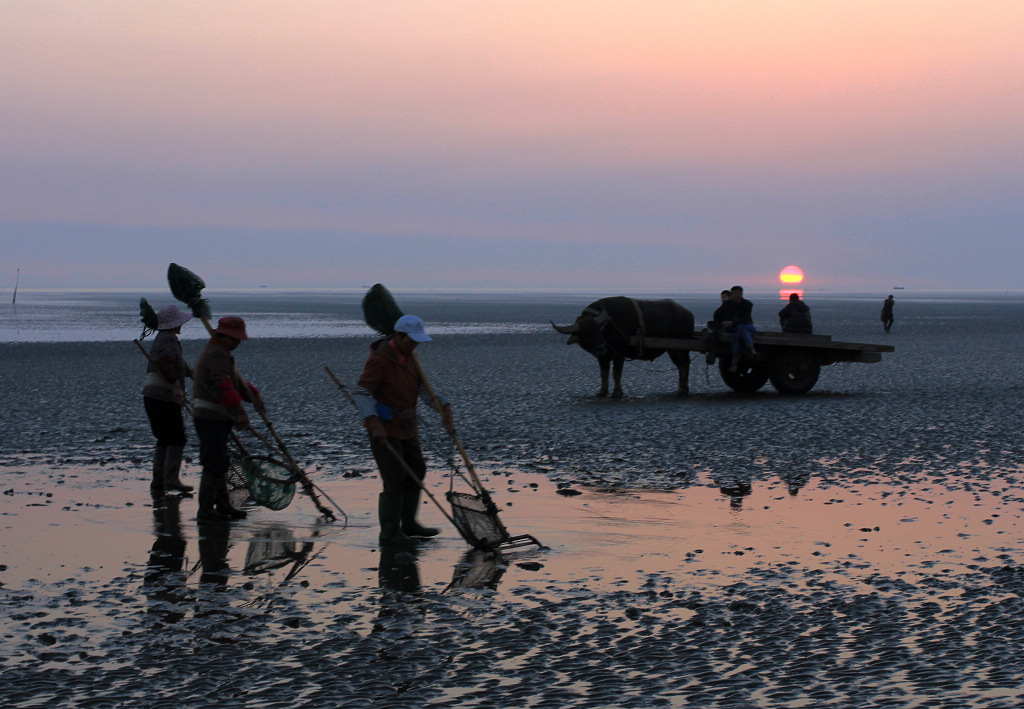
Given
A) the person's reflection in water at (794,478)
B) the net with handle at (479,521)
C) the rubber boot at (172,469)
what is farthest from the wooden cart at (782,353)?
the net with handle at (479,521)

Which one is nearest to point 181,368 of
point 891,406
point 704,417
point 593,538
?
point 593,538

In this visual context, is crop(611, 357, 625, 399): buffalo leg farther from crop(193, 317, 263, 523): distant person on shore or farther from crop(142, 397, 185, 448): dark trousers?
crop(193, 317, 263, 523): distant person on shore

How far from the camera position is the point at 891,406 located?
18.5 m

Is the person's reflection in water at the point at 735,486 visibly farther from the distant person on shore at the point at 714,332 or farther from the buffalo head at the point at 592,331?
the buffalo head at the point at 592,331

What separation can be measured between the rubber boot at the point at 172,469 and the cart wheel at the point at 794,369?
39.9 feet

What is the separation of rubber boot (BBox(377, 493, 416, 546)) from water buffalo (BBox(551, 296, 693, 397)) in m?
11.8

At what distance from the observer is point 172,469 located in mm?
10828

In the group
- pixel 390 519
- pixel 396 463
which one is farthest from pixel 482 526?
pixel 396 463

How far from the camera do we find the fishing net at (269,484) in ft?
32.1

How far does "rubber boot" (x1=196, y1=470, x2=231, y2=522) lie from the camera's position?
968 centimetres

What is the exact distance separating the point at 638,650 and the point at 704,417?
11.1 meters

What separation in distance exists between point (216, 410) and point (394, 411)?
5.71ft

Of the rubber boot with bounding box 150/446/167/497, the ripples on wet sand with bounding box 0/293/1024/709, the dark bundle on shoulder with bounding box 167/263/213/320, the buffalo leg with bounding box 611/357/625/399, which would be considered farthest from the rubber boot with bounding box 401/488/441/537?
the buffalo leg with bounding box 611/357/625/399

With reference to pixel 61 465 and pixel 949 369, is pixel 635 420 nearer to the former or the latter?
pixel 61 465
